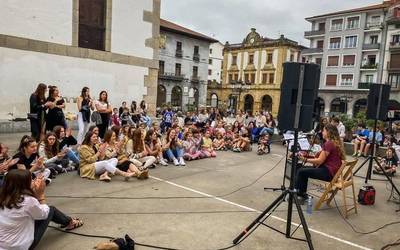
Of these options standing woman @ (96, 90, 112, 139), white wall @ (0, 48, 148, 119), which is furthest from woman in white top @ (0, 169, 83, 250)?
white wall @ (0, 48, 148, 119)

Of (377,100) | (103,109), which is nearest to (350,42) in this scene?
(377,100)

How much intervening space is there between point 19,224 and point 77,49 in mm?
9107

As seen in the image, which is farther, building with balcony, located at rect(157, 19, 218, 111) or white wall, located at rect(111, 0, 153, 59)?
building with balcony, located at rect(157, 19, 218, 111)

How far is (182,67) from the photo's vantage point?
1806 inches

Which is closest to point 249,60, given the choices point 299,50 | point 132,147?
point 299,50

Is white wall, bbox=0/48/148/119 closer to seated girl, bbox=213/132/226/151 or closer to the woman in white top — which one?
→ seated girl, bbox=213/132/226/151

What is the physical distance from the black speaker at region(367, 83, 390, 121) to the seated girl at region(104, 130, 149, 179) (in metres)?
5.86

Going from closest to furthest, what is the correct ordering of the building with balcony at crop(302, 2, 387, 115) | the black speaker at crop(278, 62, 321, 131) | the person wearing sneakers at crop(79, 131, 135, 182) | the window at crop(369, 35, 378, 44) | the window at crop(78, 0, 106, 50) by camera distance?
the black speaker at crop(278, 62, 321, 131) < the person wearing sneakers at crop(79, 131, 135, 182) < the window at crop(78, 0, 106, 50) < the building with balcony at crop(302, 2, 387, 115) < the window at crop(369, 35, 378, 44)

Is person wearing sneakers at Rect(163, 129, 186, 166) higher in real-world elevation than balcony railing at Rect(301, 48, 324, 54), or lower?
lower

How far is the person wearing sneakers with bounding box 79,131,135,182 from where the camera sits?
259 inches

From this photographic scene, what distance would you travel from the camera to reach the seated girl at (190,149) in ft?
30.8

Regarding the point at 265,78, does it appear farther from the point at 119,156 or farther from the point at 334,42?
the point at 119,156

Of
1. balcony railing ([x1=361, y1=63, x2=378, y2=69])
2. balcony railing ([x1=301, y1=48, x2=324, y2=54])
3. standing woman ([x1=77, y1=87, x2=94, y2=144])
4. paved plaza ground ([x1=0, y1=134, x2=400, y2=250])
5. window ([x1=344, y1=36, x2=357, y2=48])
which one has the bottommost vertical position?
paved plaza ground ([x1=0, y1=134, x2=400, y2=250])

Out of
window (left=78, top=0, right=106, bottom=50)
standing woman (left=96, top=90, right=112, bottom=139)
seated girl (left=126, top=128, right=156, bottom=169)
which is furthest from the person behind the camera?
window (left=78, top=0, right=106, bottom=50)
